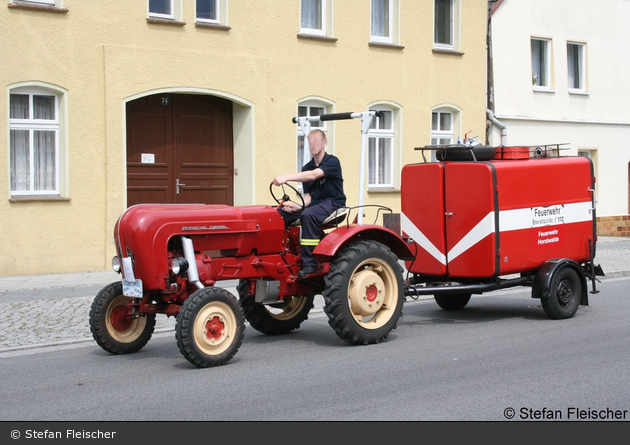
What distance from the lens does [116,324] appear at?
26.2 feet

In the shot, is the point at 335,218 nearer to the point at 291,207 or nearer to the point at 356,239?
the point at 356,239

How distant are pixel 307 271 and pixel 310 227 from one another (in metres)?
0.44

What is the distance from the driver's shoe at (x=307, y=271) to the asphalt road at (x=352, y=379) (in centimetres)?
74

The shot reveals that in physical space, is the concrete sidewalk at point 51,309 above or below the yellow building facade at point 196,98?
below

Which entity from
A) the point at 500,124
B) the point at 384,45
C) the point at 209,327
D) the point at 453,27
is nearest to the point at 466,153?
the point at 209,327

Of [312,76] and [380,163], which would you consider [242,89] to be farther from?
[380,163]

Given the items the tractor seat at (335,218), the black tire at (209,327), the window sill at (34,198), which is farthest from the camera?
the window sill at (34,198)

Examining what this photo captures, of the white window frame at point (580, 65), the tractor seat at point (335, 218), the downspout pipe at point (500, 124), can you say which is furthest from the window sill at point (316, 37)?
the tractor seat at point (335, 218)

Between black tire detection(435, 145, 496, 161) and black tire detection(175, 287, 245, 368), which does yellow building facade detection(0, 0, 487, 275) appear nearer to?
black tire detection(435, 145, 496, 161)

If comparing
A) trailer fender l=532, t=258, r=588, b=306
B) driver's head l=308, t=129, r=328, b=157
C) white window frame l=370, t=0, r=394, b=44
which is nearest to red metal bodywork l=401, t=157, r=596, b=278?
trailer fender l=532, t=258, r=588, b=306

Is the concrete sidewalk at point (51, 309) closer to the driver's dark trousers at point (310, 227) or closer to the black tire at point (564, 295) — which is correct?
the driver's dark trousers at point (310, 227)

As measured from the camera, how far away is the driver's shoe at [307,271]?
8.37 m

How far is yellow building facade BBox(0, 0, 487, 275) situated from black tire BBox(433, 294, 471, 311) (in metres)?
7.14

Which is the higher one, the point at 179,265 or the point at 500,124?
the point at 500,124
